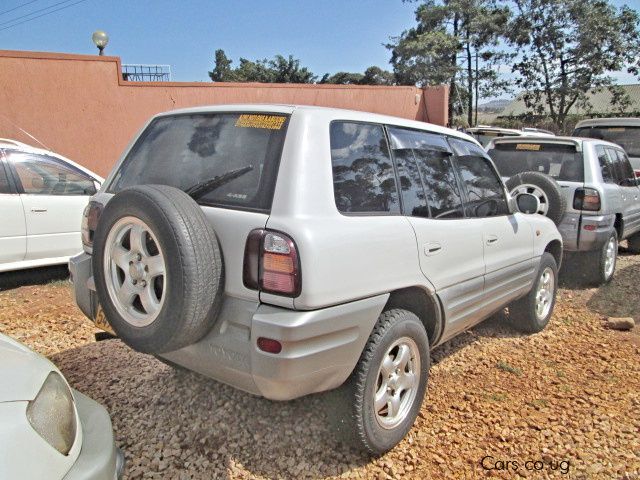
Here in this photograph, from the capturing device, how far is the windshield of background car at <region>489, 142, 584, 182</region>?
19.2 feet

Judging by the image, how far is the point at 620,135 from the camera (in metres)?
9.96

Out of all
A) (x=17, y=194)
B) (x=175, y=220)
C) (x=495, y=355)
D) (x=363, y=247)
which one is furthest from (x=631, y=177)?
(x=17, y=194)

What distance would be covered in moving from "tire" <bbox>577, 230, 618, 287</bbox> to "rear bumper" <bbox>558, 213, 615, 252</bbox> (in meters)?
0.18

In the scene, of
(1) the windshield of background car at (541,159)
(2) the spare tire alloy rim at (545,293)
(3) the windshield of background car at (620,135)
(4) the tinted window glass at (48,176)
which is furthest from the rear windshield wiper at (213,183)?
(3) the windshield of background car at (620,135)

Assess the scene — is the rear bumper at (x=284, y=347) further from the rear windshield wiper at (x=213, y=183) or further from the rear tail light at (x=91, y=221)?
the rear tail light at (x=91, y=221)

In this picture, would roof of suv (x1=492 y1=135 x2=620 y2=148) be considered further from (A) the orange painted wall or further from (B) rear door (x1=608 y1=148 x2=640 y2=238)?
(A) the orange painted wall

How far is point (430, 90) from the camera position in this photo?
17.7m

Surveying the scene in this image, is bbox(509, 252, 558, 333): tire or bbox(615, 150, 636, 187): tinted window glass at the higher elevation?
bbox(615, 150, 636, 187): tinted window glass

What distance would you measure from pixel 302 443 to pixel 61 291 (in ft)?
11.9

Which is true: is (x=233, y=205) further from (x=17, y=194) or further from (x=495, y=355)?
(x=17, y=194)

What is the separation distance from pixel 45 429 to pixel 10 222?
4.26 m

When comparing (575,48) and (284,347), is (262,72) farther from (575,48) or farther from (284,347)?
(284,347)

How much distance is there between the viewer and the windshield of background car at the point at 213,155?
7.79ft

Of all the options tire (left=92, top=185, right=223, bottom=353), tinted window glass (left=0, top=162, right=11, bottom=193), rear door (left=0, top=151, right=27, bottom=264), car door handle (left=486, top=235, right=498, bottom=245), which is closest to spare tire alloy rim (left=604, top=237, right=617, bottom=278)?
car door handle (left=486, top=235, right=498, bottom=245)
